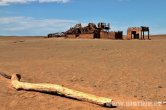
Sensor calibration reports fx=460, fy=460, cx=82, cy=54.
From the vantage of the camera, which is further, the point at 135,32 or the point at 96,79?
the point at 135,32

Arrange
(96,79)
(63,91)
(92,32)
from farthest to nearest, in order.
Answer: (92,32), (96,79), (63,91)

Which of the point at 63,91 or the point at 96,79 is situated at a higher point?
the point at 63,91

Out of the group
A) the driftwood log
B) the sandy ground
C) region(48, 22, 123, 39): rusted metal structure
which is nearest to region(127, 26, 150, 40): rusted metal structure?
region(48, 22, 123, 39): rusted metal structure

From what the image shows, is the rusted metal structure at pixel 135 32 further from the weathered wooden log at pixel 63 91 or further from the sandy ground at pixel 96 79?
the weathered wooden log at pixel 63 91

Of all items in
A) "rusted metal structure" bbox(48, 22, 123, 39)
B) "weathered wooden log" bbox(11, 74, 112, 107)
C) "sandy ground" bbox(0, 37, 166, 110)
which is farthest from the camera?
"rusted metal structure" bbox(48, 22, 123, 39)

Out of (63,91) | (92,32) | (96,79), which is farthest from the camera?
(92,32)

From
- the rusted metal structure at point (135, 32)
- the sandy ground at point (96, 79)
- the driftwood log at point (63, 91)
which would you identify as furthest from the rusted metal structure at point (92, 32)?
the driftwood log at point (63, 91)

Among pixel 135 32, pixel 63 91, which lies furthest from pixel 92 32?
pixel 63 91

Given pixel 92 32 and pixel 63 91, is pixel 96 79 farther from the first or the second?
pixel 92 32

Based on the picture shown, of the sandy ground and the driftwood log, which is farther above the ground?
the driftwood log

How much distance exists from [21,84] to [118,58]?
8628 millimetres

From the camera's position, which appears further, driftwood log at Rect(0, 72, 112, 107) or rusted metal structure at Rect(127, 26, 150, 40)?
rusted metal structure at Rect(127, 26, 150, 40)

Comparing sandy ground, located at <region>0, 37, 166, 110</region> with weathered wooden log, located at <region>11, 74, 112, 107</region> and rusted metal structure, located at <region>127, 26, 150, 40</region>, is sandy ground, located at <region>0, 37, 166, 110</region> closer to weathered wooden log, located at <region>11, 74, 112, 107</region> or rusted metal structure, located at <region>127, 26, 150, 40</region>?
weathered wooden log, located at <region>11, 74, 112, 107</region>

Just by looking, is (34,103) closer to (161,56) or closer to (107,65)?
(107,65)
